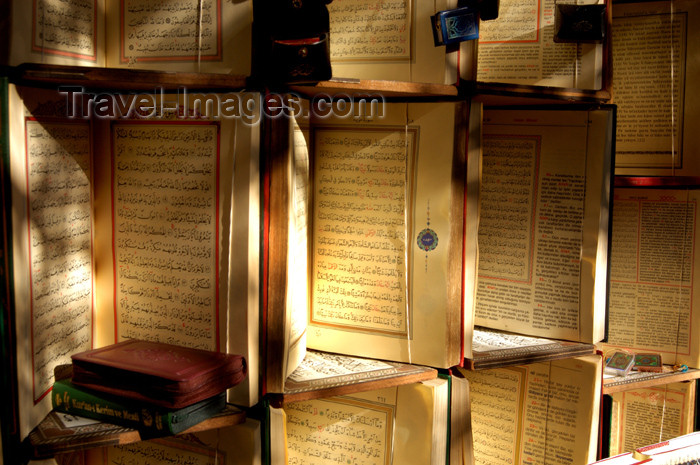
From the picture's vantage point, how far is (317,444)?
1457mm

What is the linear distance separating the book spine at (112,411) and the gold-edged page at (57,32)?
25.0 inches

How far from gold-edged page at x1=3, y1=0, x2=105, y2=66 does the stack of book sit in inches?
23.2

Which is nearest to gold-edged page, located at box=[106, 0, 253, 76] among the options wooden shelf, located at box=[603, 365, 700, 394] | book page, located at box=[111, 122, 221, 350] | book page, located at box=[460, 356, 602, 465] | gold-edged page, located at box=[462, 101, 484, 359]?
book page, located at box=[111, 122, 221, 350]

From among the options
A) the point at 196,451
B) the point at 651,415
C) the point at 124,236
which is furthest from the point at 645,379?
the point at 124,236

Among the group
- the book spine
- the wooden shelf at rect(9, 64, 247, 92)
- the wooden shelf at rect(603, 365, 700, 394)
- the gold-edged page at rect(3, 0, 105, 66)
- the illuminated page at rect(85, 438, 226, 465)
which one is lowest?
the illuminated page at rect(85, 438, 226, 465)

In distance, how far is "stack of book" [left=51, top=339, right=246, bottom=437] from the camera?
3.60ft

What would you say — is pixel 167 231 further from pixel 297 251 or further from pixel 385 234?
pixel 385 234

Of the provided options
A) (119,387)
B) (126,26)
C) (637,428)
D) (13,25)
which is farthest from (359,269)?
(637,428)

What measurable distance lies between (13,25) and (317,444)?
111cm

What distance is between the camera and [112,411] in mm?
1147

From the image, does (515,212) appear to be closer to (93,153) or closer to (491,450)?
(491,450)

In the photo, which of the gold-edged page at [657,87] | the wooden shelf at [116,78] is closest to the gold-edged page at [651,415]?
the gold-edged page at [657,87]

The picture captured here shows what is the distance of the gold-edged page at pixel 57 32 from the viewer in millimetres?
1084

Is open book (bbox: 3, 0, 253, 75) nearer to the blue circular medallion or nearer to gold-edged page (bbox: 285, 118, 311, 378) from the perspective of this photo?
gold-edged page (bbox: 285, 118, 311, 378)
